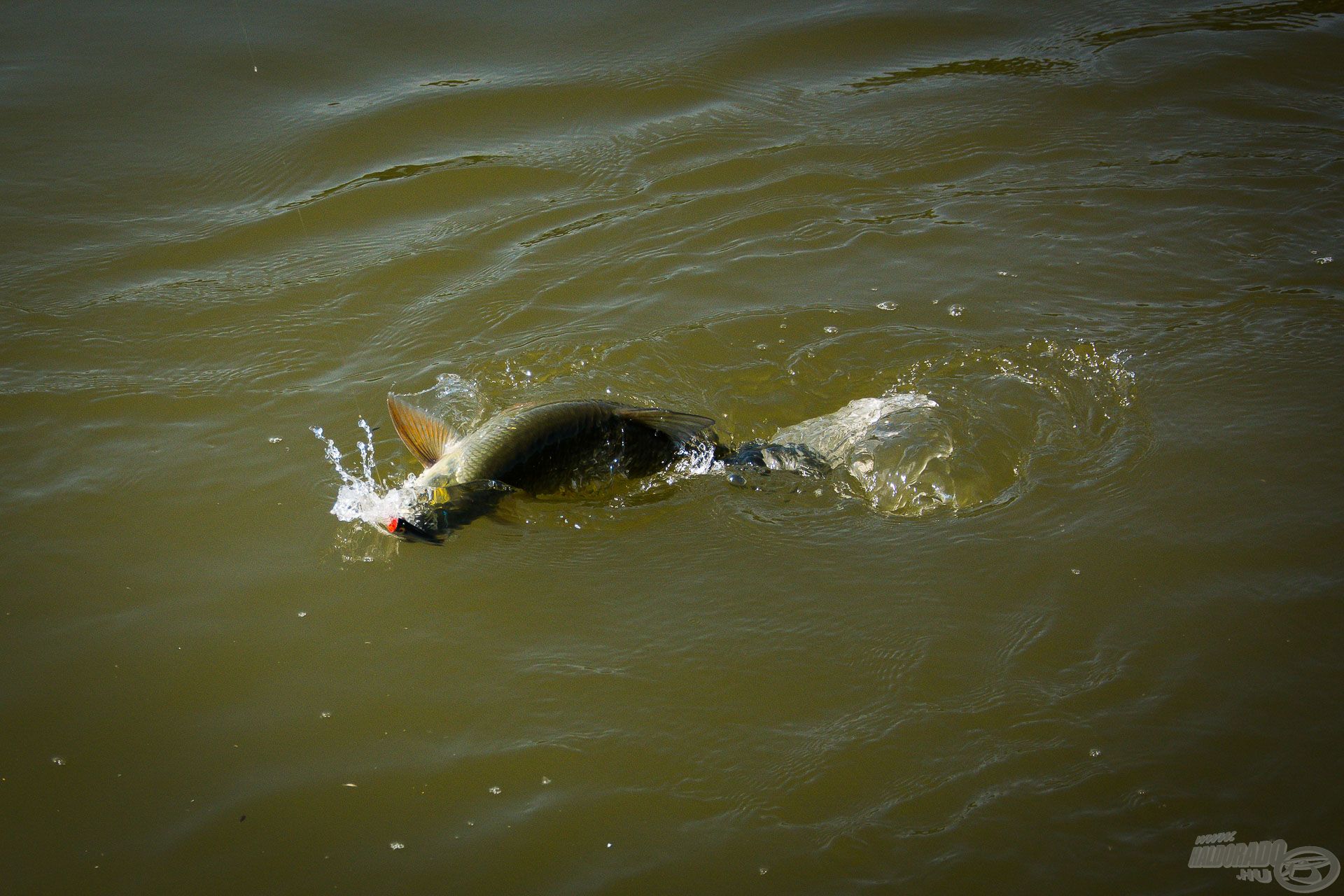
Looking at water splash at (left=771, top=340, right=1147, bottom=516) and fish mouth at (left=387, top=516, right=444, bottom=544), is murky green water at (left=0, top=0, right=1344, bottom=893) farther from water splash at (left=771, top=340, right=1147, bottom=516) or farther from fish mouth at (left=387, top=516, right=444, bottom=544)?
fish mouth at (left=387, top=516, right=444, bottom=544)

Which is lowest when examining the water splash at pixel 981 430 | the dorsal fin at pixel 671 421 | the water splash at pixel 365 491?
the water splash at pixel 981 430

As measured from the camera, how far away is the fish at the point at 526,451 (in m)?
3.20

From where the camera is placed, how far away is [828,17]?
7.81 meters

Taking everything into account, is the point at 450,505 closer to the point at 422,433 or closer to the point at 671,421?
the point at 422,433

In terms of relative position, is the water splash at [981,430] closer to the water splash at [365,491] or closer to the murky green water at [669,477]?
the murky green water at [669,477]

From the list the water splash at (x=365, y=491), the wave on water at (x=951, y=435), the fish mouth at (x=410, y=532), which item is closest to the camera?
the fish mouth at (x=410, y=532)

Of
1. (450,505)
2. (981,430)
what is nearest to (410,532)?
(450,505)

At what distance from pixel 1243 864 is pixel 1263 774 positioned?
321 mm

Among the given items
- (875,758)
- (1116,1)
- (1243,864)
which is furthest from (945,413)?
(1116,1)

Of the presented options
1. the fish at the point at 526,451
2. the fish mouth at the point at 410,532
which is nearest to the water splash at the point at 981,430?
the fish at the point at 526,451

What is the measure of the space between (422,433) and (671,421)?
938 mm

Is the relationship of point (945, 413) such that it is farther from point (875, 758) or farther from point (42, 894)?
point (42, 894)

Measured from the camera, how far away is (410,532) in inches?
118

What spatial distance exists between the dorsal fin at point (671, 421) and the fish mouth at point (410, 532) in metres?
0.81
